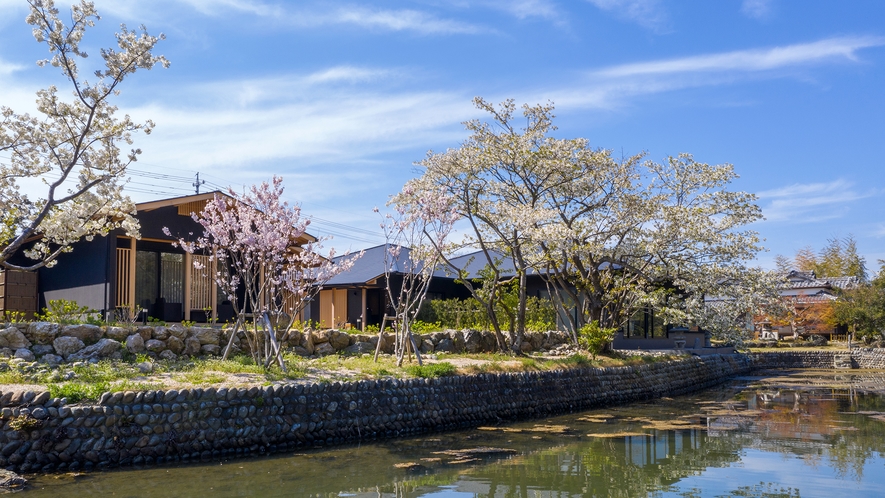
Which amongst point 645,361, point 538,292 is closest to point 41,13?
point 645,361

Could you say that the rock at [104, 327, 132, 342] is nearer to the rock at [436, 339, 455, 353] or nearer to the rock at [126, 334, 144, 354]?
the rock at [126, 334, 144, 354]

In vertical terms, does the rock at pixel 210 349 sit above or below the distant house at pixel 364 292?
below

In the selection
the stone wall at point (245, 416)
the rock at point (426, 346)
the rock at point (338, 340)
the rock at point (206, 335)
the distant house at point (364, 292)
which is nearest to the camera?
the stone wall at point (245, 416)

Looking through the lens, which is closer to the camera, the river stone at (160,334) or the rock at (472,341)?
the river stone at (160,334)

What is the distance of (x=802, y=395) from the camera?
1961 cm

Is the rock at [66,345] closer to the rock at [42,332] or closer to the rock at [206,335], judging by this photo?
the rock at [42,332]

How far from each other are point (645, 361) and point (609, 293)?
2083 millimetres

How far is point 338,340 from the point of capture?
15820 mm

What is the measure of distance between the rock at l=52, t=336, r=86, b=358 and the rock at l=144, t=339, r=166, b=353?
3.66 ft

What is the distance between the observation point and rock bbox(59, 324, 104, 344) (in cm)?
1214

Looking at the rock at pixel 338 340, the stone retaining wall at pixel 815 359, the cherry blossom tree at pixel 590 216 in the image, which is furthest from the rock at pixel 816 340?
the rock at pixel 338 340

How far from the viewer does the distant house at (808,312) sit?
34.8 metres

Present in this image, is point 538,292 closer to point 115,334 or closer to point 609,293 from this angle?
point 609,293

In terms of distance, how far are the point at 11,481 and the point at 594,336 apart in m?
13.2
